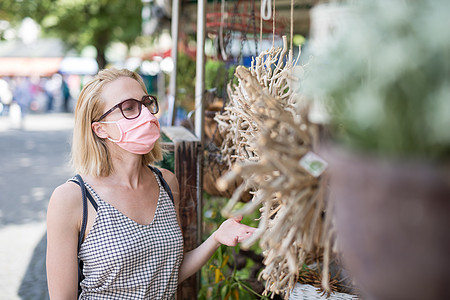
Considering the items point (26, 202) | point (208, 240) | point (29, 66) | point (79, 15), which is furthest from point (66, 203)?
point (29, 66)

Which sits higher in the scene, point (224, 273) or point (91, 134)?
point (91, 134)

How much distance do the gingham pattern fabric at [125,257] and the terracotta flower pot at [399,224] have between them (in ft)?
4.41

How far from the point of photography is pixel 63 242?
186 cm

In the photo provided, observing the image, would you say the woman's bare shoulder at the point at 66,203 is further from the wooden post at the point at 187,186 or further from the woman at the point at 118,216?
the wooden post at the point at 187,186

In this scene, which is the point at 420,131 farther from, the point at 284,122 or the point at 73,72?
the point at 73,72

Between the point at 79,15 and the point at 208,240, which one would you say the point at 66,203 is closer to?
the point at 208,240

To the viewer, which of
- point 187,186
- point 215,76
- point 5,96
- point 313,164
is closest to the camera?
point 313,164

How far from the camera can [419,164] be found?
620mm

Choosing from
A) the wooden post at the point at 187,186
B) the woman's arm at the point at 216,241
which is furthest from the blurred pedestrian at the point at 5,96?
the woman's arm at the point at 216,241

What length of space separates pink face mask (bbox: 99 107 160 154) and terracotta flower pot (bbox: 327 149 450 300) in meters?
1.38

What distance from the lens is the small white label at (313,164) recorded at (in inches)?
34.5

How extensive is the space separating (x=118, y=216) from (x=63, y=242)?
0.74 ft

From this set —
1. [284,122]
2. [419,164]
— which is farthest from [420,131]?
[284,122]

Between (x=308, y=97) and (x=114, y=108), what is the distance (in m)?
1.31
